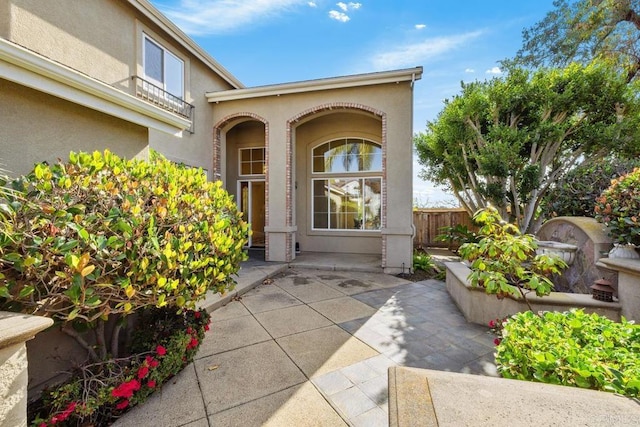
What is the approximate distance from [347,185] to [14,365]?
29.3ft

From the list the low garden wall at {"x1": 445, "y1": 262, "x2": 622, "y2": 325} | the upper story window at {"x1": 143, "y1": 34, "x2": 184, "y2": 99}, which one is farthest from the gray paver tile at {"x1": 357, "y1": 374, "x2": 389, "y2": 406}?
the upper story window at {"x1": 143, "y1": 34, "x2": 184, "y2": 99}

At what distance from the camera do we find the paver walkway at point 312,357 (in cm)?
243

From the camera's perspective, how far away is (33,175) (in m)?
2.26

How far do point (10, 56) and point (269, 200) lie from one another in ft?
20.3

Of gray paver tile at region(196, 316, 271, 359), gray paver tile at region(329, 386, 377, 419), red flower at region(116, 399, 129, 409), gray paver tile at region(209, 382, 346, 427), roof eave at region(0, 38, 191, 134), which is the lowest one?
gray paver tile at region(209, 382, 346, 427)

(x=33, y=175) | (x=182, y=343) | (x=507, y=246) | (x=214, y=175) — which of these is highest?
(x=214, y=175)

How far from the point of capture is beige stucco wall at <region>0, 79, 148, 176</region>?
2.67 m

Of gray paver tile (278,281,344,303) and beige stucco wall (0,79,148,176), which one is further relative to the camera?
gray paver tile (278,281,344,303)

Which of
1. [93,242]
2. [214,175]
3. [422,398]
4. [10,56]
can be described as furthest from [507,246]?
[214,175]

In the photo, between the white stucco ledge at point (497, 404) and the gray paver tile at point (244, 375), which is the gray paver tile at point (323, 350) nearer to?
the gray paver tile at point (244, 375)

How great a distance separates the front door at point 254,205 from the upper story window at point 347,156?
2.59 m

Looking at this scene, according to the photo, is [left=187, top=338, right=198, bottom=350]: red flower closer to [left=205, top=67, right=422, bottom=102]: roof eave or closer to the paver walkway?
the paver walkway

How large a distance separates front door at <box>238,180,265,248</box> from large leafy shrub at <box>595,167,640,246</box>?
9.47 meters

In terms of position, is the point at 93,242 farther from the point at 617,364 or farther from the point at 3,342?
the point at 617,364
